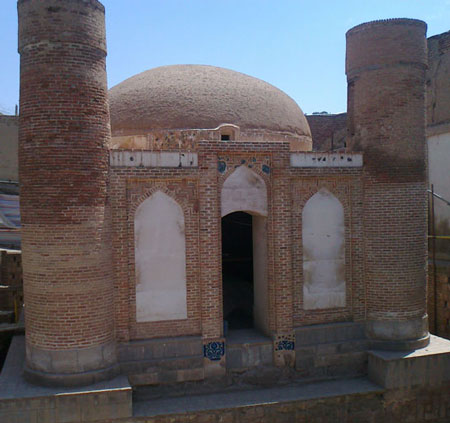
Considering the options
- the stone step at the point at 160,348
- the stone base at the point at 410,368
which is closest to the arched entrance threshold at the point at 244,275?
the stone step at the point at 160,348

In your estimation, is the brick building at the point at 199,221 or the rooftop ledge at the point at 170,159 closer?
the brick building at the point at 199,221

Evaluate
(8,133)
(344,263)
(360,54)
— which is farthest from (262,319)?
(8,133)

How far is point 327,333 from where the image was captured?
10477mm

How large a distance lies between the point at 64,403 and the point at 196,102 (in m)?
7.13

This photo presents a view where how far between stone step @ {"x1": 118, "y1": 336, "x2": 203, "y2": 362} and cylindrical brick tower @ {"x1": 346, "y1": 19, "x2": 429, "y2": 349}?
389 cm

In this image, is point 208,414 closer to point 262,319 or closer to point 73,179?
point 262,319

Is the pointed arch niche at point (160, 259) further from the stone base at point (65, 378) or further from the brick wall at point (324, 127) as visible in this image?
the brick wall at point (324, 127)

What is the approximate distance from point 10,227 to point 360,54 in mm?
14492

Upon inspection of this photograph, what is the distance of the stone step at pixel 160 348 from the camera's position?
935 cm

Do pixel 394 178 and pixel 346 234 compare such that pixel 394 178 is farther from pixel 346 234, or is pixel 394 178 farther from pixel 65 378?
pixel 65 378

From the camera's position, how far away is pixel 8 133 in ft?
76.2

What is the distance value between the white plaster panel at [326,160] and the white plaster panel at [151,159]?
2.19 meters

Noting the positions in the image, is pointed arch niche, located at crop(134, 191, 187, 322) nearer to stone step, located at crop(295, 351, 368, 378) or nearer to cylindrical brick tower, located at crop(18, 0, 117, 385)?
cylindrical brick tower, located at crop(18, 0, 117, 385)

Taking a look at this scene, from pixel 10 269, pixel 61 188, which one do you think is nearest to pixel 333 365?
pixel 61 188
